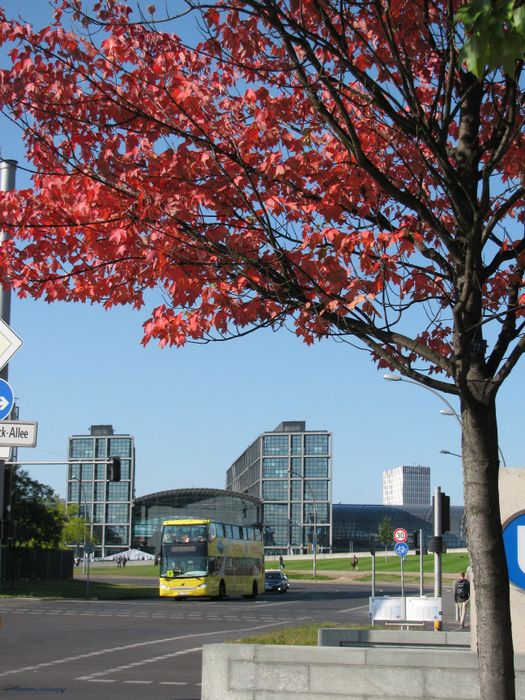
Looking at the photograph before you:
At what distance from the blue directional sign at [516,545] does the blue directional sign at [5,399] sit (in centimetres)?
477

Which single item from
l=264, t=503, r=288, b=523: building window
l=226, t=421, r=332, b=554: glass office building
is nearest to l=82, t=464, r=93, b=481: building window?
l=226, t=421, r=332, b=554: glass office building

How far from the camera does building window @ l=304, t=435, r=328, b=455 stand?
175m

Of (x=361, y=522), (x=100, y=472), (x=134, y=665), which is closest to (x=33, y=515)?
(x=134, y=665)

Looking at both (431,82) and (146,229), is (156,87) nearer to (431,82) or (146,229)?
(146,229)

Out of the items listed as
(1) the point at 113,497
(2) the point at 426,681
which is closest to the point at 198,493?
(1) the point at 113,497

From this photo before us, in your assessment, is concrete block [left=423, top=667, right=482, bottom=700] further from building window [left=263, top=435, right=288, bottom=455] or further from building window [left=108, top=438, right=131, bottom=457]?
building window [left=108, top=438, right=131, bottom=457]

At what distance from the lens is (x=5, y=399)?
9836 millimetres

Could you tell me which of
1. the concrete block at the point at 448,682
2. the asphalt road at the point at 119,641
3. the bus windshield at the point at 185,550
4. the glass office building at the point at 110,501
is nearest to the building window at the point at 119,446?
the glass office building at the point at 110,501

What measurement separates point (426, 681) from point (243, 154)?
5336 millimetres

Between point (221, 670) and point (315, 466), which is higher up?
point (315, 466)

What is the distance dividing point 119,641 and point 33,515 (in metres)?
45.1

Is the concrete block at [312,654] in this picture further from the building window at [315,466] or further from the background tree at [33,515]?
the building window at [315,466]

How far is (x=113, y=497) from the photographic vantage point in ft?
607

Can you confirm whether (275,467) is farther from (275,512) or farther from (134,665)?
(134,665)
